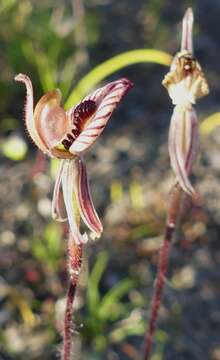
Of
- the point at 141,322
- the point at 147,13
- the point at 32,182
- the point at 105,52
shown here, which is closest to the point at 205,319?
the point at 141,322

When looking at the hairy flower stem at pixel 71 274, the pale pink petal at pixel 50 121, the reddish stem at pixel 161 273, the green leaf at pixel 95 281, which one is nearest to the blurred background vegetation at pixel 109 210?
the green leaf at pixel 95 281

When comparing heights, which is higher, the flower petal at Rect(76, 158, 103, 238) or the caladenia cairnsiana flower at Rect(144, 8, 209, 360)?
the caladenia cairnsiana flower at Rect(144, 8, 209, 360)

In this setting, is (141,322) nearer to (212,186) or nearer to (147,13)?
(212,186)

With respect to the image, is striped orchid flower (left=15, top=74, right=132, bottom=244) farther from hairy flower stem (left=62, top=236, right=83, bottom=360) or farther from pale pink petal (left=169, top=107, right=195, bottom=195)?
pale pink petal (left=169, top=107, right=195, bottom=195)

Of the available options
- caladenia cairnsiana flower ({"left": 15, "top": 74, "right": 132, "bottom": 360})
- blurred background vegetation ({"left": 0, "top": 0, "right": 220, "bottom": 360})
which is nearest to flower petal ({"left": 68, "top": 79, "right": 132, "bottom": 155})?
caladenia cairnsiana flower ({"left": 15, "top": 74, "right": 132, "bottom": 360})

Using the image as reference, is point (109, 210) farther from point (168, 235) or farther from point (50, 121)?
point (50, 121)

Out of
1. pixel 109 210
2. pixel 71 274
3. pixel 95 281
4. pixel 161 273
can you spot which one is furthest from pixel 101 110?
pixel 109 210

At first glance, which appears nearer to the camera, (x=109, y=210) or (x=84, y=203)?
(x=84, y=203)
